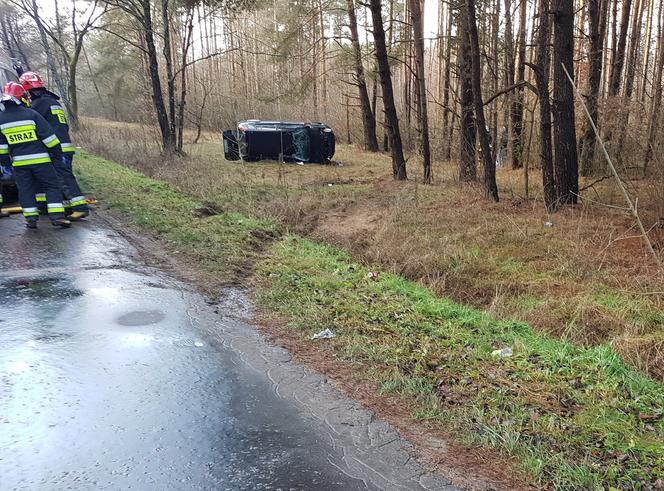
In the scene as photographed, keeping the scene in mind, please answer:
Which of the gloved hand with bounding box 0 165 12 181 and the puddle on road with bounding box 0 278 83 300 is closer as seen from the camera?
the puddle on road with bounding box 0 278 83 300

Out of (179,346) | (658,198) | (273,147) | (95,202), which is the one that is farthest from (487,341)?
(273,147)

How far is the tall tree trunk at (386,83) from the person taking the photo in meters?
13.7

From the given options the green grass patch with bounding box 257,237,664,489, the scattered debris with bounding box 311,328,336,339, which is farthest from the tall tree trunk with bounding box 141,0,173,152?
the scattered debris with bounding box 311,328,336,339

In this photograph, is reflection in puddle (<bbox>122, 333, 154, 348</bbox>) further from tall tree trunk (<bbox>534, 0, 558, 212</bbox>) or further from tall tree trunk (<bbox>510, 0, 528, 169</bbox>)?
tall tree trunk (<bbox>510, 0, 528, 169</bbox>)

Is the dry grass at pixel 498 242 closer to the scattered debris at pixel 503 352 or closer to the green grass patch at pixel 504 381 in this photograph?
the green grass patch at pixel 504 381

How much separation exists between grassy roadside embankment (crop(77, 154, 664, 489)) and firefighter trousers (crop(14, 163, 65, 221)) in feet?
8.26

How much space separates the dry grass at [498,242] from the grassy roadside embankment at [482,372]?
63 centimetres

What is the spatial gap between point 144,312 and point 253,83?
3092cm

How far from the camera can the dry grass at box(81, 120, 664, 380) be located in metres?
5.24

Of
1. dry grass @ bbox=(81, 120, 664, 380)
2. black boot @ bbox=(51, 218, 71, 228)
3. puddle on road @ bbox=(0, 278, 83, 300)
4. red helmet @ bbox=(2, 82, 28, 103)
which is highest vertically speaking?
red helmet @ bbox=(2, 82, 28, 103)

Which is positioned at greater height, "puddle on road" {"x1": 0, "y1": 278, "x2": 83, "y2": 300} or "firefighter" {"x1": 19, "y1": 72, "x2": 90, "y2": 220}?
"firefighter" {"x1": 19, "y1": 72, "x2": 90, "y2": 220}

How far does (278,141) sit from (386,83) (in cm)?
591

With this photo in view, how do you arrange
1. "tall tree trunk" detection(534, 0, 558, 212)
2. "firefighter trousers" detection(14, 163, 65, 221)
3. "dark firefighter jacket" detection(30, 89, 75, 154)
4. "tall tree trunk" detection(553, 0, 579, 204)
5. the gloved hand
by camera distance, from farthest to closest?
"tall tree trunk" detection(534, 0, 558, 212) < "tall tree trunk" detection(553, 0, 579, 204) < the gloved hand < "dark firefighter jacket" detection(30, 89, 75, 154) < "firefighter trousers" detection(14, 163, 65, 221)

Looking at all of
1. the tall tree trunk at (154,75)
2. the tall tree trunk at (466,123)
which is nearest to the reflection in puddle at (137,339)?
the tall tree trunk at (466,123)
